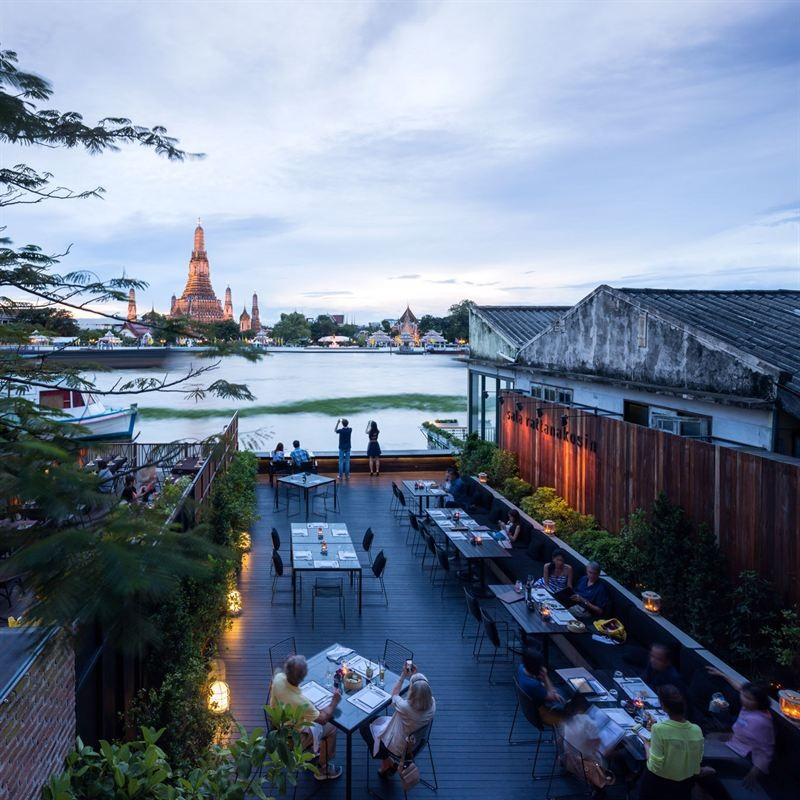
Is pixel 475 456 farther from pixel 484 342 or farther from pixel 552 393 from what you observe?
pixel 484 342

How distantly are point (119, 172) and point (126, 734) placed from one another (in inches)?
213

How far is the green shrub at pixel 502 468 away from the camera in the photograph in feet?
49.3

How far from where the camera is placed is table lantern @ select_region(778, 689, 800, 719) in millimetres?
4934

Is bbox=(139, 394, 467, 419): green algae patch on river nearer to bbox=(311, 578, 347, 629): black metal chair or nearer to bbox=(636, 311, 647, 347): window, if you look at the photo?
bbox=(311, 578, 347, 629): black metal chair

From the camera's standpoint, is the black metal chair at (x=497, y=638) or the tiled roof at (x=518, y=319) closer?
the black metal chair at (x=497, y=638)

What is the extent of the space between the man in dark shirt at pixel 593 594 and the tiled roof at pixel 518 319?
949 cm

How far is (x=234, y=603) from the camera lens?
9211 mm

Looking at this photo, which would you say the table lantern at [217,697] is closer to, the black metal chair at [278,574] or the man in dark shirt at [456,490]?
the black metal chair at [278,574]

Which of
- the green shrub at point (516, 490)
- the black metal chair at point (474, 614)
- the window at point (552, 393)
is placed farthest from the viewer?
the green shrub at point (516, 490)

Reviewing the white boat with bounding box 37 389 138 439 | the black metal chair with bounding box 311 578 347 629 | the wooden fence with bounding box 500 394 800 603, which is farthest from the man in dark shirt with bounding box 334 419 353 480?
the white boat with bounding box 37 389 138 439

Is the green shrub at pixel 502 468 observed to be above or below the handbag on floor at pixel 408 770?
above

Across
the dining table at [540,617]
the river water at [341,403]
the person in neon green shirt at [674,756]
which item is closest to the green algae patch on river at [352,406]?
the river water at [341,403]

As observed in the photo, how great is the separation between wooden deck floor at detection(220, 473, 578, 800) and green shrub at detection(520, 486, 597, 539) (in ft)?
7.74

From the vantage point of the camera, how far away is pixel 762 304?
39.6 feet
